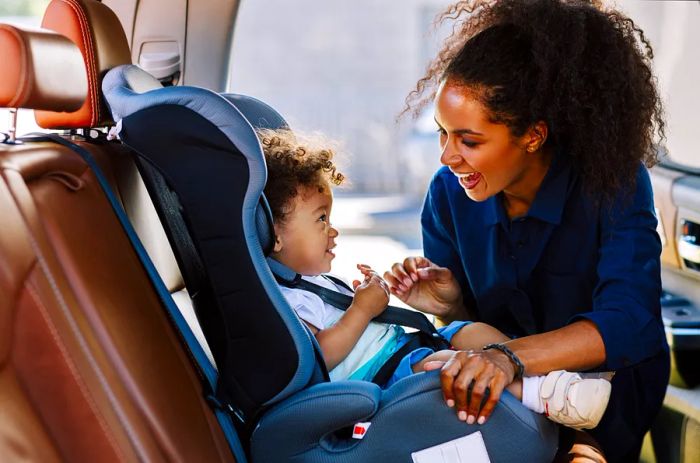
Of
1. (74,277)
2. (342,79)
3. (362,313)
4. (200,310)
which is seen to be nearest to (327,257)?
(362,313)

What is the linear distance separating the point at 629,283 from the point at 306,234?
636mm

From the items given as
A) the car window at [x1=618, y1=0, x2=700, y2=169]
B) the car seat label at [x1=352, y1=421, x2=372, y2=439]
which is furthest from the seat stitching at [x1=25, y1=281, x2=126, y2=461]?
the car window at [x1=618, y1=0, x2=700, y2=169]

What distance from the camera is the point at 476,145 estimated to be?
6.40 feet

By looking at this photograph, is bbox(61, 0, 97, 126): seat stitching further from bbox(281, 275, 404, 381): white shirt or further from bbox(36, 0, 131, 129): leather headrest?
bbox(281, 275, 404, 381): white shirt

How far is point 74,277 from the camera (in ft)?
4.76

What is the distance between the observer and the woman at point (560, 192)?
6.10 ft

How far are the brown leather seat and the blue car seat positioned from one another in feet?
0.37

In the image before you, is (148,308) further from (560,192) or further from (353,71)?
(353,71)

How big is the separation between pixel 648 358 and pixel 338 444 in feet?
2.22

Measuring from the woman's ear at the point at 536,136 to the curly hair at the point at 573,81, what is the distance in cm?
1

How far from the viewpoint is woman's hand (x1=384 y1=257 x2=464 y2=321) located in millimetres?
2162

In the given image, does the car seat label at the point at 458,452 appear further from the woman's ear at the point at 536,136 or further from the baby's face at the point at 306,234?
the woman's ear at the point at 536,136

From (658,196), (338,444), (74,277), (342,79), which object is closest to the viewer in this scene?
(74,277)

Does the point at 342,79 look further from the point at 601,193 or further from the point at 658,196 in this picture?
the point at 601,193
